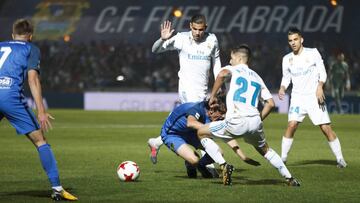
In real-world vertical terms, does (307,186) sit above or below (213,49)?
below

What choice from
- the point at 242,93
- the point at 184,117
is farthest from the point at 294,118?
the point at 242,93

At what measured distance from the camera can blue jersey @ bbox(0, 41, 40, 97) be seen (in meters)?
10.3

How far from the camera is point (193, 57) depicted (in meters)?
13.3

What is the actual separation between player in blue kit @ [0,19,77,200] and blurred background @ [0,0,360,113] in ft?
88.3

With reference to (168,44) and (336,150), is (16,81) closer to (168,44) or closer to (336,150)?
(168,44)

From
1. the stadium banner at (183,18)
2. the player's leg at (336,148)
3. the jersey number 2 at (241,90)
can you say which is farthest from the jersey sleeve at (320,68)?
the stadium banner at (183,18)

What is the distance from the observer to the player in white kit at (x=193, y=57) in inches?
520

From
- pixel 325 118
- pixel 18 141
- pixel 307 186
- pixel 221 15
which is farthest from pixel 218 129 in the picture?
pixel 221 15

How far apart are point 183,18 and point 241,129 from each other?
31.5m

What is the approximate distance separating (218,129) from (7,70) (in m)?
3.01

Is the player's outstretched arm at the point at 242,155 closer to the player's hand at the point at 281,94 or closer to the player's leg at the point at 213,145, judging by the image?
the player's leg at the point at 213,145

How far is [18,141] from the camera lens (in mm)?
21109

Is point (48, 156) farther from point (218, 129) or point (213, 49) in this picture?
point (213, 49)

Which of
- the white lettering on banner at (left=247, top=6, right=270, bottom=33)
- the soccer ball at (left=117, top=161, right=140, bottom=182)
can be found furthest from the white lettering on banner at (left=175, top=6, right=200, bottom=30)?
the soccer ball at (left=117, top=161, right=140, bottom=182)
